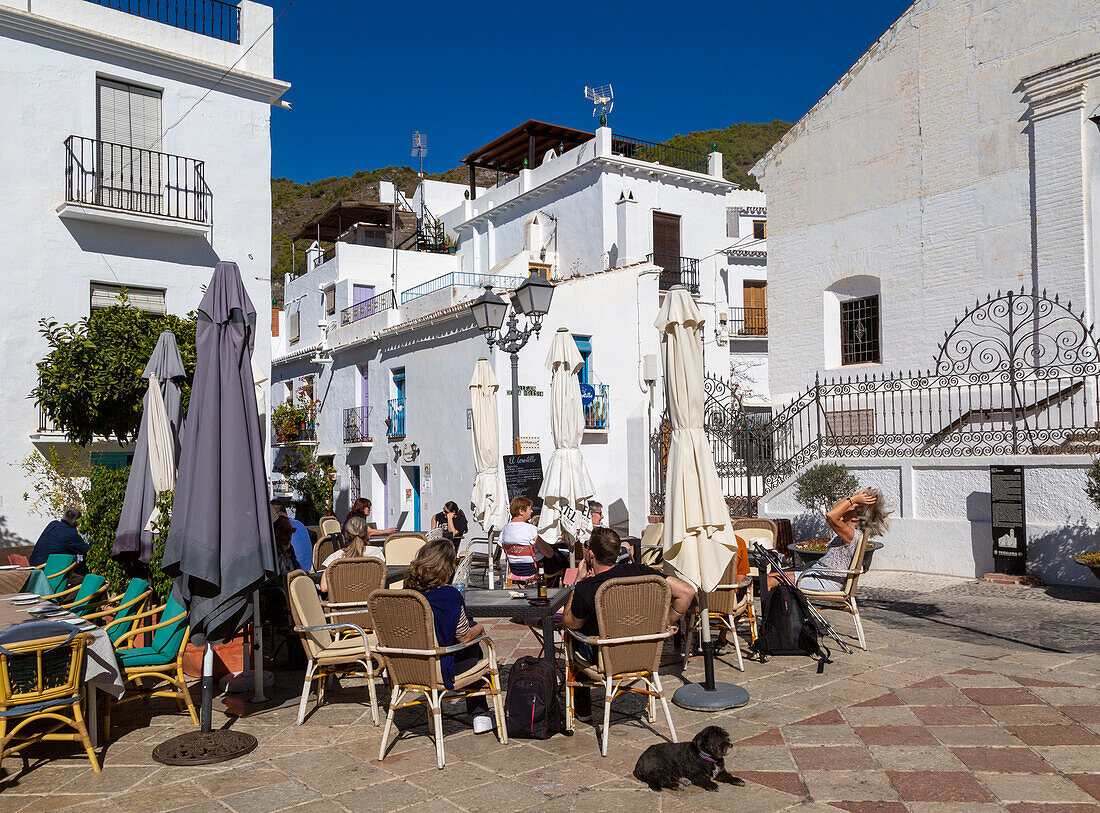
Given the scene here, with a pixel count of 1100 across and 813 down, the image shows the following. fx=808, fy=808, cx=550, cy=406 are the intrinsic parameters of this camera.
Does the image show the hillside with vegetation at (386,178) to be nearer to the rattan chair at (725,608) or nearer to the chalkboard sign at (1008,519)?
the chalkboard sign at (1008,519)

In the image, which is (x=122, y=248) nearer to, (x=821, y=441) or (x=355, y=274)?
(x=821, y=441)

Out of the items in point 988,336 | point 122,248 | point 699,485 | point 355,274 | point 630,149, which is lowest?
point 699,485

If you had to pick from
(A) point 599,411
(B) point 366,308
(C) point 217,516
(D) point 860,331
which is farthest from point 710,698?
(B) point 366,308

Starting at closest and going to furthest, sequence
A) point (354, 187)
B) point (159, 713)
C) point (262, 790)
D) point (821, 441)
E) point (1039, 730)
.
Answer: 1. point (262, 790)
2. point (1039, 730)
3. point (159, 713)
4. point (821, 441)
5. point (354, 187)

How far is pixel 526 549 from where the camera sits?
8336 mm

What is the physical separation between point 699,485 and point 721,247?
21.8 m

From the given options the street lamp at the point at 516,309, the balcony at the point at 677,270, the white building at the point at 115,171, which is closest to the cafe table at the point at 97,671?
the street lamp at the point at 516,309

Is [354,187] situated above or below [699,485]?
above

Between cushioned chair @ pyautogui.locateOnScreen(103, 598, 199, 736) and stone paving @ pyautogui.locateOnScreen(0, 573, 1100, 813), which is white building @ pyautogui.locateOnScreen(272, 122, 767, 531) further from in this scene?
cushioned chair @ pyautogui.locateOnScreen(103, 598, 199, 736)

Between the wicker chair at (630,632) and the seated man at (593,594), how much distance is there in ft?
0.50

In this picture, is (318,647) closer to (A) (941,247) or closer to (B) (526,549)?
(B) (526,549)

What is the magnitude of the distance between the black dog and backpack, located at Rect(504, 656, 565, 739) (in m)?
0.87

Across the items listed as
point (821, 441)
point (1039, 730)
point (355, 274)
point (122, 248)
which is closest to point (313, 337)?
point (355, 274)

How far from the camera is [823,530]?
43.2ft
